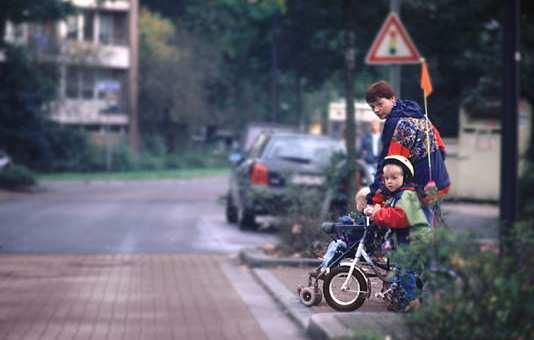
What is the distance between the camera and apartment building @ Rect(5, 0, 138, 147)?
220 feet

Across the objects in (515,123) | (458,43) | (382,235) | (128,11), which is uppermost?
(128,11)

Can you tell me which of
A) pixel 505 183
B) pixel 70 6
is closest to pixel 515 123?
pixel 505 183

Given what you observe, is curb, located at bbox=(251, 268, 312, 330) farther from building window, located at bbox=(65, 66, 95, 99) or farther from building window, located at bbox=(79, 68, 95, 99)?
building window, located at bbox=(79, 68, 95, 99)

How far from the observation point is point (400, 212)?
7.96 meters

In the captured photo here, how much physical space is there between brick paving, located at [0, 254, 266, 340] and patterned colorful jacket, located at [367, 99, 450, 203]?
157 cm

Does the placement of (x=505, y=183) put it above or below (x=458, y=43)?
below

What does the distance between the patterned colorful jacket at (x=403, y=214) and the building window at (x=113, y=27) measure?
67.6 metres

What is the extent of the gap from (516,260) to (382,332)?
4.37 ft

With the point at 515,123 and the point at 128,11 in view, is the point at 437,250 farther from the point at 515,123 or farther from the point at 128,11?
the point at 128,11

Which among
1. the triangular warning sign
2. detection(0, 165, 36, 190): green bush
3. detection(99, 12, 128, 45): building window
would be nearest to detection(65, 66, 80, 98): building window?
detection(99, 12, 128, 45): building window

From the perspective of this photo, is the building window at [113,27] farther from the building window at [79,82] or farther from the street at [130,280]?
the street at [130,280]

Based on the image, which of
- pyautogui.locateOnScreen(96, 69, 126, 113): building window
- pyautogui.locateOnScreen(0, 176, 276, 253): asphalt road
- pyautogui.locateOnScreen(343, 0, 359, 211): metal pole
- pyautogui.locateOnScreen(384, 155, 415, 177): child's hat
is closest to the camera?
pyautogui.locateOnScreen(384, 155, 415, 177): child's hat

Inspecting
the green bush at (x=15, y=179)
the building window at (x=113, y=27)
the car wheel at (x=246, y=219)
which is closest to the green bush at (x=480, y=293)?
the car wheel at (x=246, y=219)

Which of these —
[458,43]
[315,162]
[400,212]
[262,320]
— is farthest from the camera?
[458,43]
